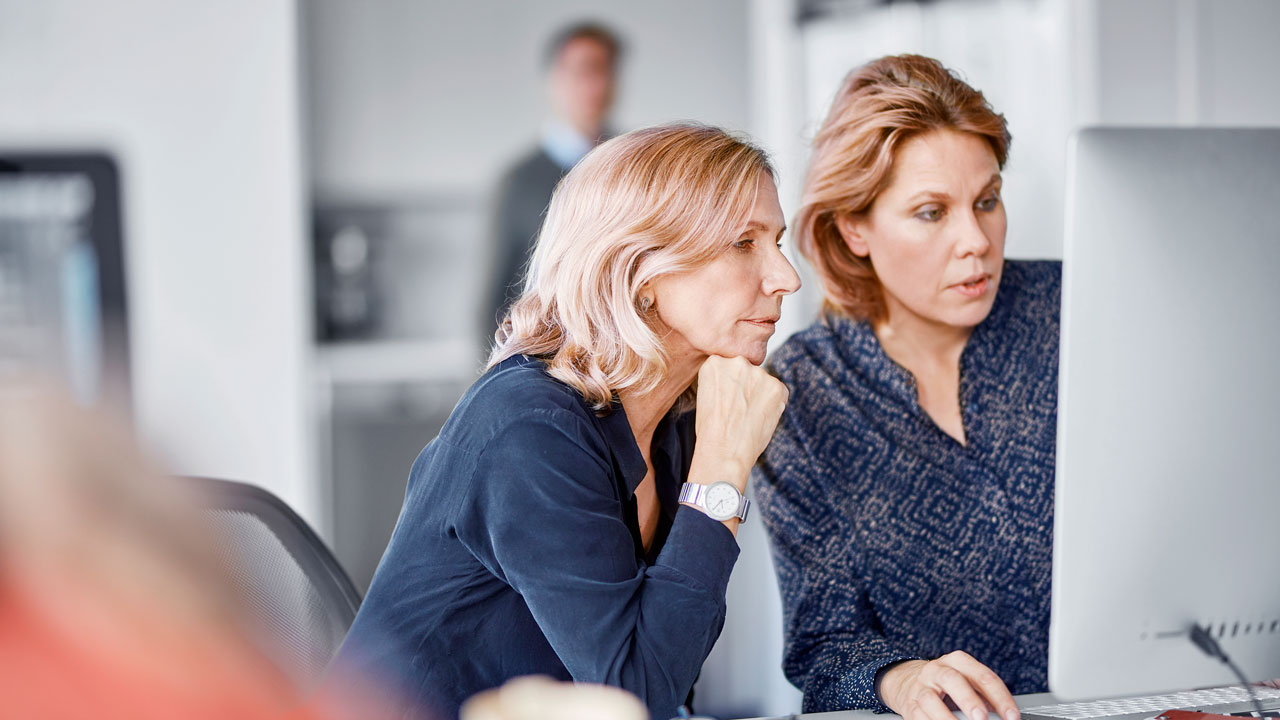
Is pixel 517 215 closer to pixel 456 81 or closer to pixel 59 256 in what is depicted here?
pixel 456 81

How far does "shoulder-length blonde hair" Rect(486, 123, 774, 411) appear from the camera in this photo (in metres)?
1.13

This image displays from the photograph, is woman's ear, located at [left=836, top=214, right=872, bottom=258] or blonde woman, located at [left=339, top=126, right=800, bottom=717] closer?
blonde woman, located at [left=339, top=126, right=800, bottom=717]

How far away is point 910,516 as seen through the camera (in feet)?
4.38

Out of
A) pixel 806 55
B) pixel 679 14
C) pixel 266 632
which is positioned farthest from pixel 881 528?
pixel 679 14

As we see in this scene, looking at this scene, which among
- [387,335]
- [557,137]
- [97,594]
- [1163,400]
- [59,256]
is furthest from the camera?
[387,335]

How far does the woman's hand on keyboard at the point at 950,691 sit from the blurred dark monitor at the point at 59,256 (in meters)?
1.88

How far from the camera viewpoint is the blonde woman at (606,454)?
0.98m

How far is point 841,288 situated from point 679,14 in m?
2.29

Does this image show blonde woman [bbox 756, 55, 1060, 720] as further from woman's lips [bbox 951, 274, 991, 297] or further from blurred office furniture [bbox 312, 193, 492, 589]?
blurred office furniture [bbox 312, 193, 492, 589]

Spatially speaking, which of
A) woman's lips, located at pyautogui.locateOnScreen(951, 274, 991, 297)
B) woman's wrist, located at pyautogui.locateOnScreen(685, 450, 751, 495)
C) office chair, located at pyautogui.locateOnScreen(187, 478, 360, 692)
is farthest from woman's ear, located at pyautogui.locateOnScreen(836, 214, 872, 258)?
office chair, located at pyautogui.locateOnScreen(187, 478, 360, 692)

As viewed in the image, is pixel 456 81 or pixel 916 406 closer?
pixel 916 406

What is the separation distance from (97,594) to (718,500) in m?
0.74

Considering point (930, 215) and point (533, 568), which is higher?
point (930, 215)

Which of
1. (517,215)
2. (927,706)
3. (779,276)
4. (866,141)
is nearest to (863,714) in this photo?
(927,706)
